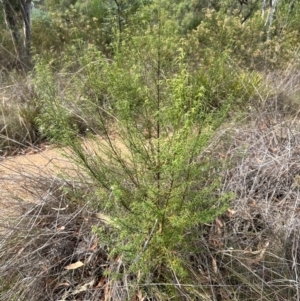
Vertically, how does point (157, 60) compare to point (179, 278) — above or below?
above

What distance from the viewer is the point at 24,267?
198 centimetres

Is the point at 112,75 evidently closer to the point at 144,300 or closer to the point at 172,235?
the point at 172,235

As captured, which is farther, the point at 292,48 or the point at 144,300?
the point at 292,48

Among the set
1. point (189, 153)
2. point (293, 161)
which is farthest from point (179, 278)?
point (293, 161)

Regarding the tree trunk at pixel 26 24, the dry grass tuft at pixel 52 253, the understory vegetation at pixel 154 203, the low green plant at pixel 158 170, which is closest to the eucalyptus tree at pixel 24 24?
the tree trunk at pixel 26 24

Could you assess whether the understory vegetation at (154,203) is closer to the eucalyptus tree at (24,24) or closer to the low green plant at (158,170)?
the low green plant at (158,170)

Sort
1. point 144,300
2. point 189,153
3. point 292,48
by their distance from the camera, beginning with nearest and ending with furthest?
point 189,153, point 144,300, point 292,48

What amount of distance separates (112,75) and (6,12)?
14.5 feet

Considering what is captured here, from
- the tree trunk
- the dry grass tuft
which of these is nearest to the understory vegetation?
the dry grass tuft

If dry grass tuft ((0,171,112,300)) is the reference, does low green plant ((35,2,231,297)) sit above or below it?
above

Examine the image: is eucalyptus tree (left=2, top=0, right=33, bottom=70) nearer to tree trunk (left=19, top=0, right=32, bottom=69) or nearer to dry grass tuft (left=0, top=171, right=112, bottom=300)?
tree trunk (left=19, top=0, right=32, bottom=69)

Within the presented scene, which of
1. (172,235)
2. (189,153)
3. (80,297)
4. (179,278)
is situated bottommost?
(80,297)

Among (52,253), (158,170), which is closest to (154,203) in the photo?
(158,170)

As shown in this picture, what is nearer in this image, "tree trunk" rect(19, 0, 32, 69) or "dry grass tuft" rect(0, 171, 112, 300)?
"dry grass tuft" rect(0, 171, 112, 300)
